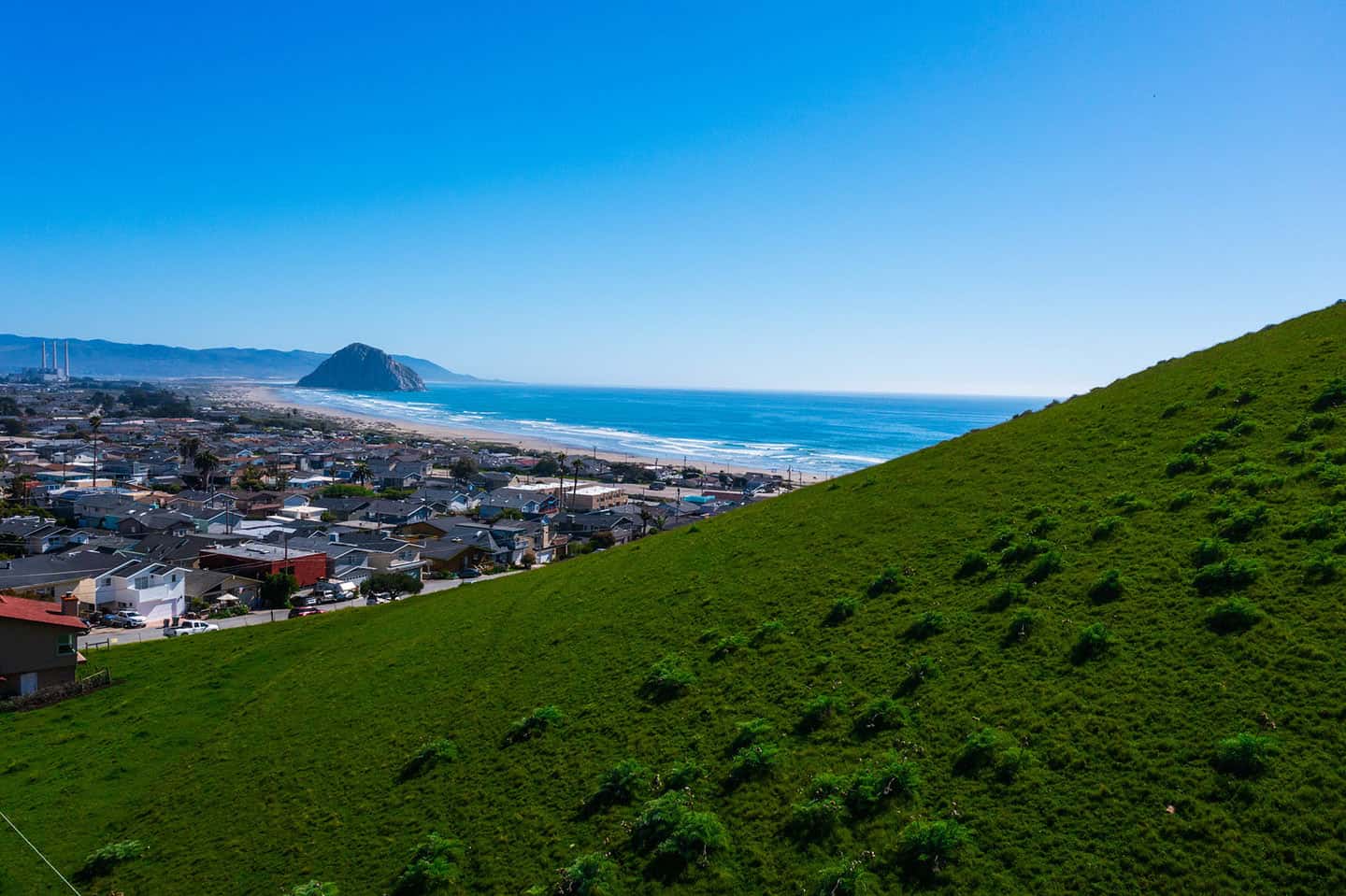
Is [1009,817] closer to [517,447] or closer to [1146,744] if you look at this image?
[1146,744]

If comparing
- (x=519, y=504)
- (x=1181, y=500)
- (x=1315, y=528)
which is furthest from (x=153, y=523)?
(x=1315, y=528)

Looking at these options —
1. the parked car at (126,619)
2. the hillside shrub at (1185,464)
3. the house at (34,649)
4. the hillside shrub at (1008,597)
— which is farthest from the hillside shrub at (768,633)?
the parked car at (126,619)

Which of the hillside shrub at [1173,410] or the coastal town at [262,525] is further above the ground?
the hillside shrub at [1173,410]

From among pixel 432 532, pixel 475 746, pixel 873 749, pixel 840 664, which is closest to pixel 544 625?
pixel 475 746

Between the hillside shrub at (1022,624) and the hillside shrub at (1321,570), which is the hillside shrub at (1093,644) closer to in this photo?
the hillside shrub at (1022,624)

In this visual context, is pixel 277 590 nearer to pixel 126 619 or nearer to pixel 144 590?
pixel 144 590
